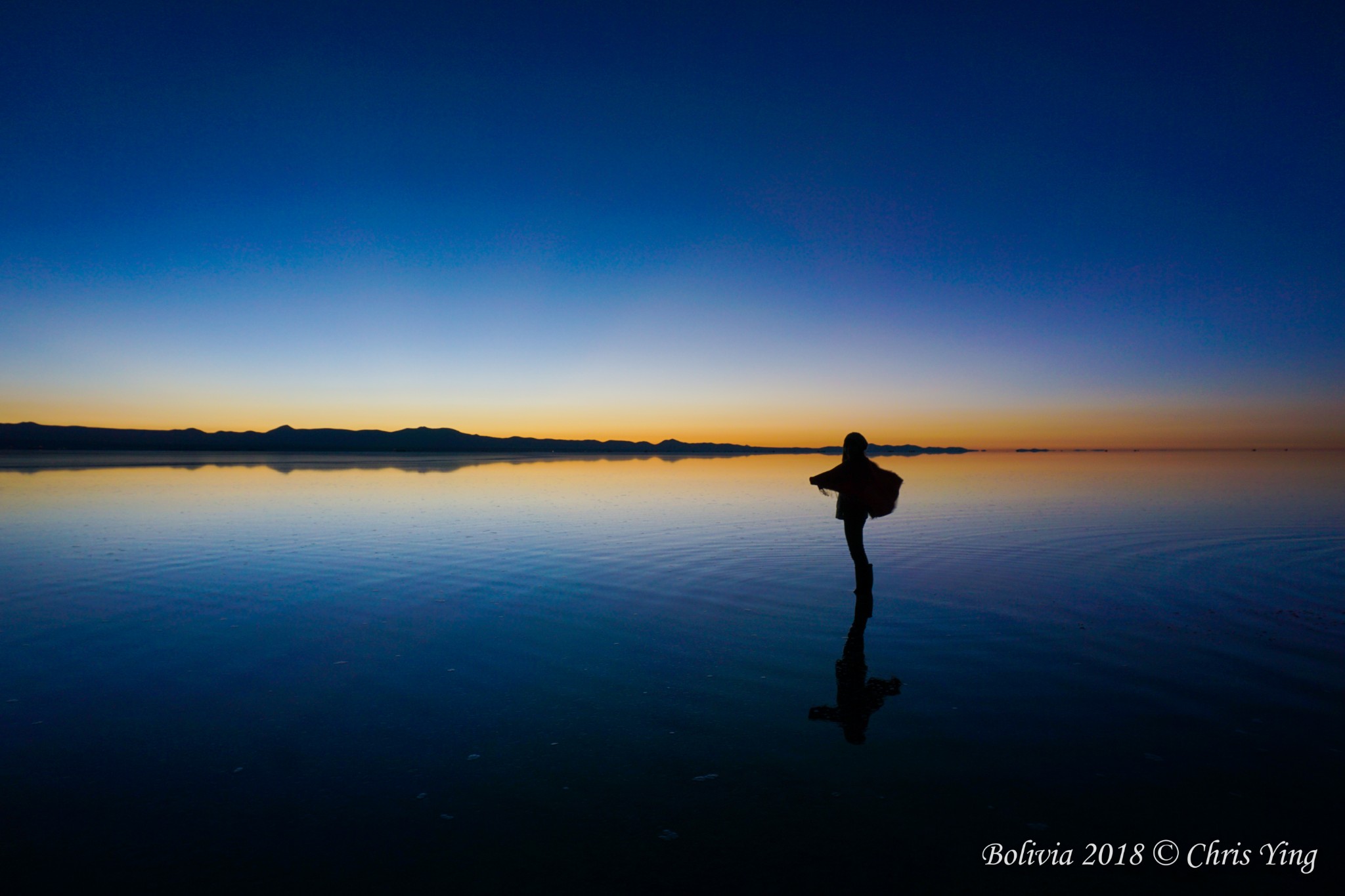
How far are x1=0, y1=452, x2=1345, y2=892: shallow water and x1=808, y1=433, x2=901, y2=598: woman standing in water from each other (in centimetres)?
92

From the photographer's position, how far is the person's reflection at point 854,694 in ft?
19.7

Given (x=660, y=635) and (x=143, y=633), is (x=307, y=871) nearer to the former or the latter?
(x=660, y=635)

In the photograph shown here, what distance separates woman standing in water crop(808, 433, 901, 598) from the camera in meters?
10.7

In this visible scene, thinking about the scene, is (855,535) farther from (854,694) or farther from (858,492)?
(854,694)

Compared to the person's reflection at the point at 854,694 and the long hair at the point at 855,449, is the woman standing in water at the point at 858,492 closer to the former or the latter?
the long hair at the point at 855,449

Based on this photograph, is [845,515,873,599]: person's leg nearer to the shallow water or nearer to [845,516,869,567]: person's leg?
[845,516,869,567]: person's leg

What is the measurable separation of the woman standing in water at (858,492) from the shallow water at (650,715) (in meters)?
0.92

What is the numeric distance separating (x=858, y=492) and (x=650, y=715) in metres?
5.87

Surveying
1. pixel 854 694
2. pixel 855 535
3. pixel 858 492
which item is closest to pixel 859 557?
pixel 855 535

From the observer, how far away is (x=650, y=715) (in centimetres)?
625

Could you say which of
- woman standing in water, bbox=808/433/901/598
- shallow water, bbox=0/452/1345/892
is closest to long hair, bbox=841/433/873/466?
woman standing in water, bbox=808/433/901/598

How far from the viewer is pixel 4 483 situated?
36.4 meters

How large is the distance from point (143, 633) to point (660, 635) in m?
6.92

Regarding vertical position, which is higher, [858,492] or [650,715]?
[858,492]
